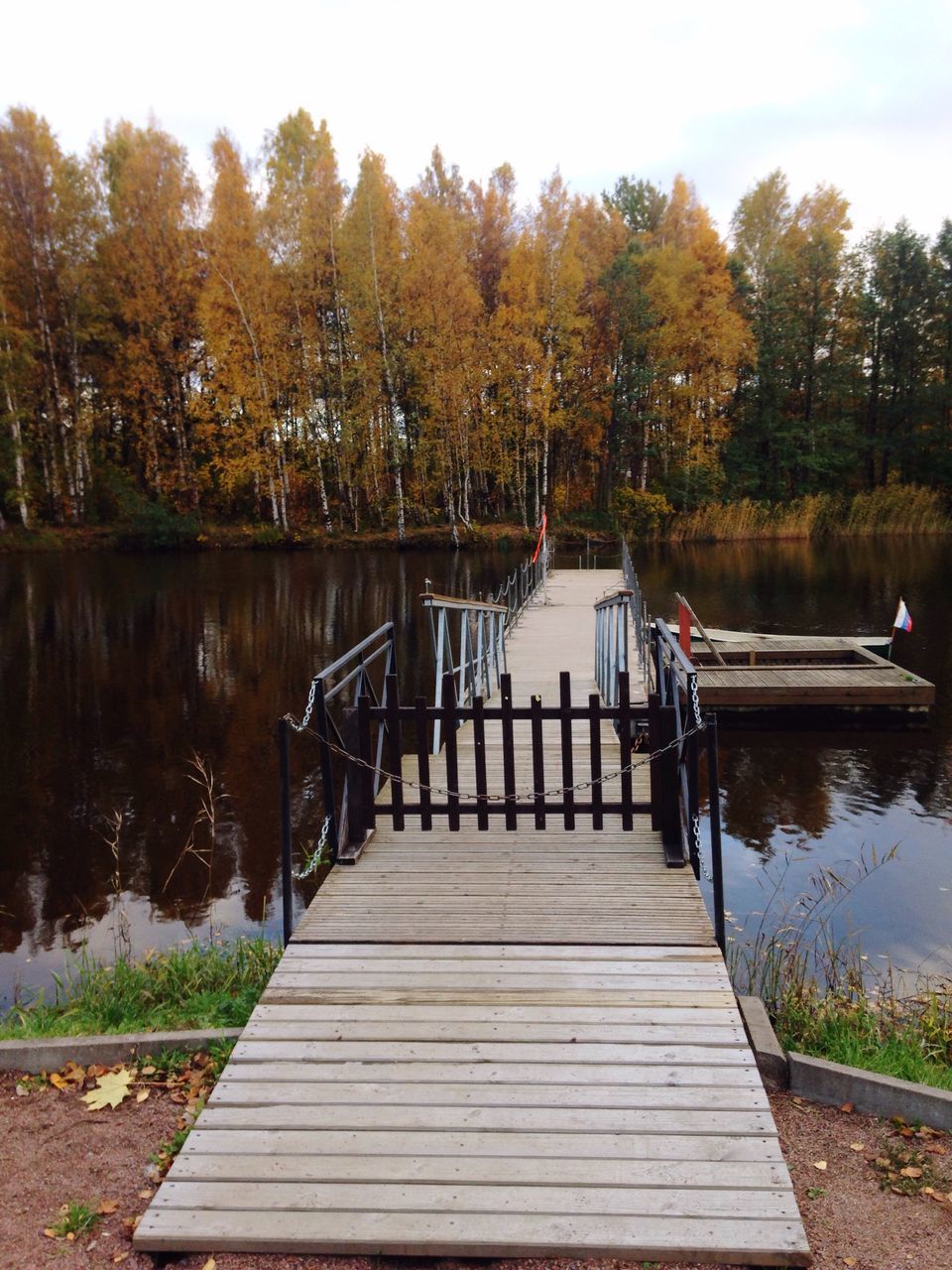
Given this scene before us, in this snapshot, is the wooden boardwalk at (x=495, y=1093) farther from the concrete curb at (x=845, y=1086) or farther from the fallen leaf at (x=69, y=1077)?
the fallen leaf at (x=69, y=1077)

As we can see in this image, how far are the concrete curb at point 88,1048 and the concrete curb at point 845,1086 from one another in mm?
2375

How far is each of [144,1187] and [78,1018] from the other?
6.07 ft

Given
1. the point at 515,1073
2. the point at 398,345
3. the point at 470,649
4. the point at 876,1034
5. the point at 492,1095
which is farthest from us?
the point at 398,345

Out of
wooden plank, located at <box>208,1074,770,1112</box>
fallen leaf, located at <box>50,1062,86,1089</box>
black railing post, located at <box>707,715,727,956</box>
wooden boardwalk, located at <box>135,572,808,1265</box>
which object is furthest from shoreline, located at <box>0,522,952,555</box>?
wooden plank, located at <box>208,1074,770,1112</box>

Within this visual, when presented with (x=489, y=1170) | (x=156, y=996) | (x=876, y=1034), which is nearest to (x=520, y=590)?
(x=156, y=996)

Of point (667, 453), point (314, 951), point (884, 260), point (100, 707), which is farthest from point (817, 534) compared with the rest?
point (314, 951)

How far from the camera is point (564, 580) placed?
23.5 metres

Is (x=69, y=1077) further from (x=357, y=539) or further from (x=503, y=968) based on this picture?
(x=357, y=539)

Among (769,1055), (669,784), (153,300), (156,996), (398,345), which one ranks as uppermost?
(153,300)

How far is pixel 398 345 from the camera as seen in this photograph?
36.3 meters

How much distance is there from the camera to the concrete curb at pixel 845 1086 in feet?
11.6

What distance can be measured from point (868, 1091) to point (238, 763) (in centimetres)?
871

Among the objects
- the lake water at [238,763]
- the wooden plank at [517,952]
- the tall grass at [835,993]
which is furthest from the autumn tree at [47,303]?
the wooden plank at [517,952]

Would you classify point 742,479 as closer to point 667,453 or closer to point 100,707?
point 667,453
